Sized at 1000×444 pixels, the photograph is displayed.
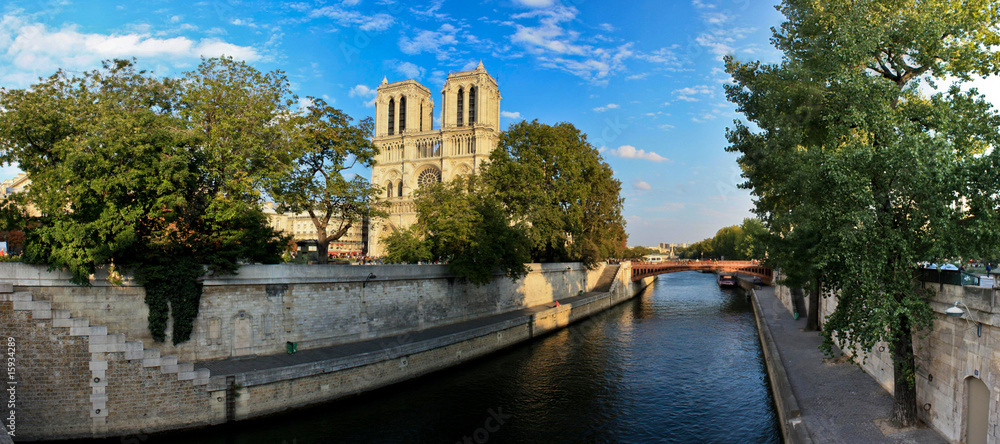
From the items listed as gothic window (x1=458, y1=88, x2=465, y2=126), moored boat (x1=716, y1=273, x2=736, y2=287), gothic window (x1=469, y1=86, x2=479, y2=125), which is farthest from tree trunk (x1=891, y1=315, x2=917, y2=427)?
gothic window (x1=458, y1=88, x2=465, y2=126)

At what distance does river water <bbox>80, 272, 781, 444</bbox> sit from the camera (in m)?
15.6

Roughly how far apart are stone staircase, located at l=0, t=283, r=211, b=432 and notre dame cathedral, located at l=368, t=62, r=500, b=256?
5650cm

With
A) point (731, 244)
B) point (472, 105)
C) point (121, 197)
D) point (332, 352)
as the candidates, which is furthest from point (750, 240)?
point (731, 244)

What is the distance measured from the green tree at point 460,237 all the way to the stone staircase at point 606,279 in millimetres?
22269

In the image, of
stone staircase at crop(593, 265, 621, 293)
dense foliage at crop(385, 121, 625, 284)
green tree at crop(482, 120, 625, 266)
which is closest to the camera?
dense foliage at crop(385, 121, 625, 284)

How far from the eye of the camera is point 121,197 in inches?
628

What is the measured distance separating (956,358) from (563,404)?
37.1 feet

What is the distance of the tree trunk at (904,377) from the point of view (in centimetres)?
1103

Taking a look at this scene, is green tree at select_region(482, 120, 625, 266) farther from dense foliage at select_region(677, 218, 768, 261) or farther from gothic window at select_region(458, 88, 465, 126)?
dense foliage at select_region(677, 218, 768, 261)

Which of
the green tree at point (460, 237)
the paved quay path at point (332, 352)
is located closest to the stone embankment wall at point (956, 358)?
the paved quay path at point (332, 352)

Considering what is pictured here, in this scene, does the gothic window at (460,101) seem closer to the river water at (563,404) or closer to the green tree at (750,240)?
the green tree at (750,240)

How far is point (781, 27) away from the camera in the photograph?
62.3 feet

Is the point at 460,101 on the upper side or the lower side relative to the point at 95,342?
upper

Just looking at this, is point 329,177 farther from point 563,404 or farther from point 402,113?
point 402,113
